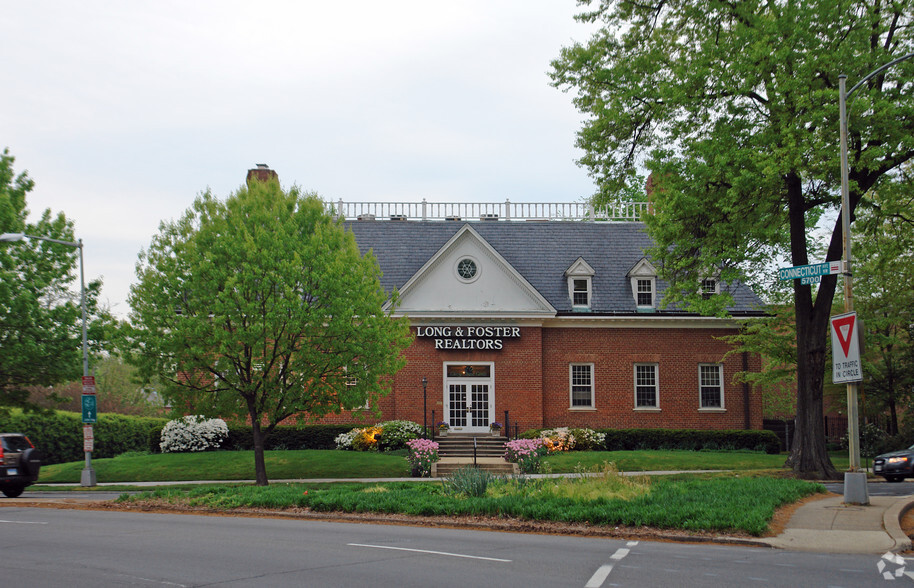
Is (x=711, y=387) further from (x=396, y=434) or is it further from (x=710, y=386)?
(x=396, y=434)

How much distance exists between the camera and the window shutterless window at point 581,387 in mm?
35062

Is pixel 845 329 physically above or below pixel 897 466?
above

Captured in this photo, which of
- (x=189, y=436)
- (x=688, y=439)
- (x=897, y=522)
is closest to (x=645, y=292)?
(x=688, y=439)

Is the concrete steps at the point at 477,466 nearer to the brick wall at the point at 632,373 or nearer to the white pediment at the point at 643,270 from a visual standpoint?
the brick wall at the point at 632,373

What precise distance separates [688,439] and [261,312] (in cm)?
1900

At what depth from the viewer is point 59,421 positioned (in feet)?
116

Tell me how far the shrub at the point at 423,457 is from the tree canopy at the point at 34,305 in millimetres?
10891

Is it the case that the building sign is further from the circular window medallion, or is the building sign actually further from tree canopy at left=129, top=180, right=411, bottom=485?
tree canopy at left=129, top=180, right=411, bottom=485

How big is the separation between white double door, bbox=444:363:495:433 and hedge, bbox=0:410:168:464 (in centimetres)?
1232

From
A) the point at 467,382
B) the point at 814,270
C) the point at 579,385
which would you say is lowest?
the point at 579,385

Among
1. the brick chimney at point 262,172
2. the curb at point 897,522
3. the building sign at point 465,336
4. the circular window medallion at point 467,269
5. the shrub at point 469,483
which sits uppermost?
the brick chimney at point 262,172

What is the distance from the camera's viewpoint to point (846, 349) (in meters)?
14.9

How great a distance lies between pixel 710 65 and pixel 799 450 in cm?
1129

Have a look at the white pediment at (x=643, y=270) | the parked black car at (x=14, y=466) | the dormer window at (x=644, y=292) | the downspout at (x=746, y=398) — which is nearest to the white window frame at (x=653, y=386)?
the dormer window at (x=644, y=292)
